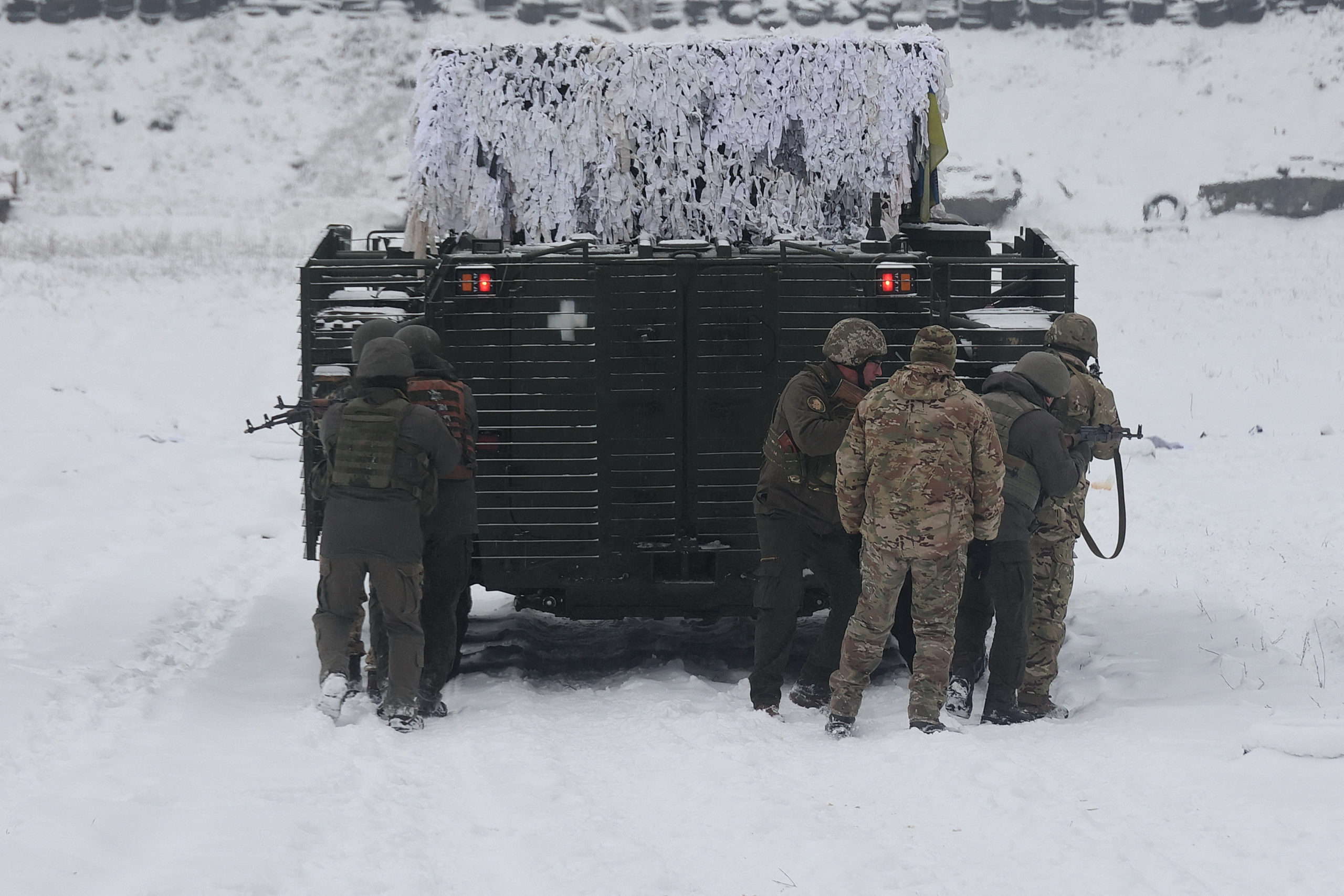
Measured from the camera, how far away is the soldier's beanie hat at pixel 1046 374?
6.38m

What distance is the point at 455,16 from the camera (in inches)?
1672

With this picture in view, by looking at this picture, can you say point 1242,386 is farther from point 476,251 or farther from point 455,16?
point 455,16

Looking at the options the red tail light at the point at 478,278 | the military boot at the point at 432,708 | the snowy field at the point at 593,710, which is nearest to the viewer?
the snowy field at the point at 593,710

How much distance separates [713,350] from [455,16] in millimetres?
38425

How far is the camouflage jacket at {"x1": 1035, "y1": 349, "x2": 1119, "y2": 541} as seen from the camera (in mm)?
6566

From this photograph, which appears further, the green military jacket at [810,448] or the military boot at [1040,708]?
the military boot at [1040,708]

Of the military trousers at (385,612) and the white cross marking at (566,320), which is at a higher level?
the white cross marking at (566,320)

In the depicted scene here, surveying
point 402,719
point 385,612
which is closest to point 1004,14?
point 385,612

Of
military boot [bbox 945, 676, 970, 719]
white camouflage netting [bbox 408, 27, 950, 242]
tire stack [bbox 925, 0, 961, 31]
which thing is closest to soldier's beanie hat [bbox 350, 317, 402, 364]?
white camouflage netting [bbox 408, 27, 950, 242]

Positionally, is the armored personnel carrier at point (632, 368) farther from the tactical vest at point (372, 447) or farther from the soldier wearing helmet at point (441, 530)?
the tactical vest at point (372, 447)

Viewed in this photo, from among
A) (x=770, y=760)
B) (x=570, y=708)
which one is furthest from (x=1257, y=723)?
(x=570, y=708)

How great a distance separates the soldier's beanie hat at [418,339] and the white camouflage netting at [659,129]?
80.4 inches

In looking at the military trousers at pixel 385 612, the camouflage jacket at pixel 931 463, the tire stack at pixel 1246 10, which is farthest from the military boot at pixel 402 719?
the tire stack at pixel 1246 10

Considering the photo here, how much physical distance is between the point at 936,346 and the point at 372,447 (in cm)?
256
